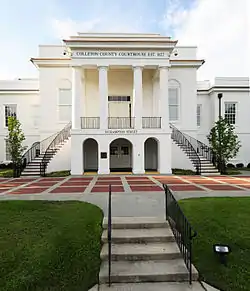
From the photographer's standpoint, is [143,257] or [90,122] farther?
[90,122]

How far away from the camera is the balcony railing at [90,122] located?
19.9m

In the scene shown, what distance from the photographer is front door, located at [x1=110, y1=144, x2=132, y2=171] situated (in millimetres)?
22422

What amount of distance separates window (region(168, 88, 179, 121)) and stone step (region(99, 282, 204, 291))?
19.2 meters

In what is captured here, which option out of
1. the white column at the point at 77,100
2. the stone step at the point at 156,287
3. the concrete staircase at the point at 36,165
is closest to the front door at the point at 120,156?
the white column at the point at 77,100

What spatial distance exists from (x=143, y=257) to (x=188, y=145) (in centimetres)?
1722

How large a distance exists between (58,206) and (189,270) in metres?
5.00

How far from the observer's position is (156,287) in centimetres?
442

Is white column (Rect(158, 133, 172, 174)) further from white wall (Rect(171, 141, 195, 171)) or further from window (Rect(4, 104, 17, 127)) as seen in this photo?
window (Rect(4, 104, 17, 127))

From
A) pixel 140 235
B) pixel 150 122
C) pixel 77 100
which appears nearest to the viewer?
pixel 140 235

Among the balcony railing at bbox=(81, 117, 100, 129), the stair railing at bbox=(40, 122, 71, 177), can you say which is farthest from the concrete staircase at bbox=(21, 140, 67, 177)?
the balcony railing at bbox=(81, 117, 100, 129)

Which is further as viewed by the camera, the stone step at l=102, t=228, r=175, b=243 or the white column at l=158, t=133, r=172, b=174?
the white column at l=158, t=133, r=172, b=174

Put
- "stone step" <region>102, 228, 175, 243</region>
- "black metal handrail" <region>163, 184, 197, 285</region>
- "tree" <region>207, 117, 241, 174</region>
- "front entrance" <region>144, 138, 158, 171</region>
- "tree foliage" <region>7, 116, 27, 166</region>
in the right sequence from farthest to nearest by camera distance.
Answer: "front entrance" <region>144, 138, 158, 171</region> < "tree" <region>207, 117, 241, 174</region> < "tree foliage" <region>7, 116, 27, 166</region> < "stone step" <region>102, 228, 175, 243</region> < "black metal handrail" <region>163, 184, 197, 285</region>

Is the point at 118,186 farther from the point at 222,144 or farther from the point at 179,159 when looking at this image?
the point at 222,144

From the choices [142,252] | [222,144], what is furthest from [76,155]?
[142,252]
